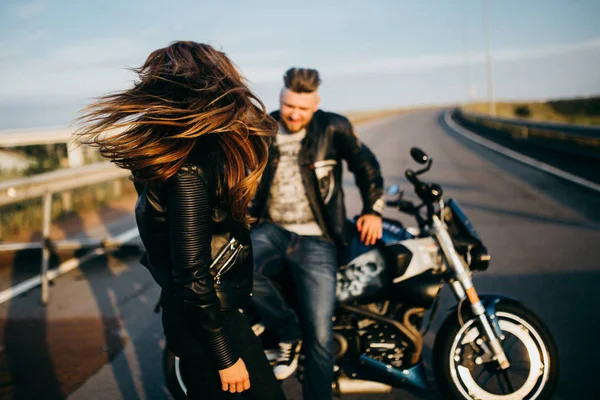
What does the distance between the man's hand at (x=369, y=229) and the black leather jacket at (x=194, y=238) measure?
121 cm

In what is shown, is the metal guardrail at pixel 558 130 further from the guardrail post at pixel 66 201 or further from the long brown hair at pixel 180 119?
the long brown hair at pixel 180 119

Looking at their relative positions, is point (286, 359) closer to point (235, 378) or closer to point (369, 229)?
point (369, 229)

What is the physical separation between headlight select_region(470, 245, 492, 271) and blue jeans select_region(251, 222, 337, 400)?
0.80m

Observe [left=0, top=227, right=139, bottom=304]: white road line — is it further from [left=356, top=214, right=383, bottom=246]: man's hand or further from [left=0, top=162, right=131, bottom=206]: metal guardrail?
[left=356, top=214, right=383, bottom=246]: man's hand

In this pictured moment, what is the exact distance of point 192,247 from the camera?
2023mm

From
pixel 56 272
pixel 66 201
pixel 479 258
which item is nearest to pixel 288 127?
pixel 479 258

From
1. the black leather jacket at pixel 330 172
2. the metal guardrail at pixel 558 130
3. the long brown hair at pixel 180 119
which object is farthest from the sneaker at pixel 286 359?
the metal guardrail at pixel 558 130

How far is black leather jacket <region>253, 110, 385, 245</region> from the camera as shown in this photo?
11.2 ft

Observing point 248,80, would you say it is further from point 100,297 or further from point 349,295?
point 100,297

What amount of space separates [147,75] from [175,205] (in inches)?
22.7

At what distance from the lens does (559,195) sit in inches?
394

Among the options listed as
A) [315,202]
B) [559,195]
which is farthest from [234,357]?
[559,195]

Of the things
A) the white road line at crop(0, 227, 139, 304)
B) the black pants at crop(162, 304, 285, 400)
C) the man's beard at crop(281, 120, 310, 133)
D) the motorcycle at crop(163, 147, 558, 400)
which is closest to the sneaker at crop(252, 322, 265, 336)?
the motorcycle at crop(163, 147, 558, 400)

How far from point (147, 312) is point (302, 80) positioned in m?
2.97
